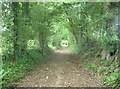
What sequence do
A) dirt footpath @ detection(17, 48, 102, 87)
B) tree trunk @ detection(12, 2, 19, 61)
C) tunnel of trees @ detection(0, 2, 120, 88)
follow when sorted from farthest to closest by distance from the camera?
tree trunk @ detection(12, 2, 19, 61)
tunnel of trees @ detection(0, 2, 120, 88)
dirt footpath @ detection(17, 48, 102, 87)

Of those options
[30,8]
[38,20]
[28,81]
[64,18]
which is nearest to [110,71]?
[28,81]

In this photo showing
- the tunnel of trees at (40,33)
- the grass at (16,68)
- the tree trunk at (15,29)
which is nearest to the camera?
the grass at (16,68)

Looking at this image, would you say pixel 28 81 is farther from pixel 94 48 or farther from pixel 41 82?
pixel 94 48

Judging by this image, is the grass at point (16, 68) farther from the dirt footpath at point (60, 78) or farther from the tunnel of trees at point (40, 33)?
the dirt footpath at point (60, 78)

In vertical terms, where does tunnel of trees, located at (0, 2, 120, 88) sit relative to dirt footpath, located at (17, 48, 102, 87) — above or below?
above

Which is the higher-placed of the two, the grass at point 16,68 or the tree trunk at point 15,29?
the tree trunk at point 15,29

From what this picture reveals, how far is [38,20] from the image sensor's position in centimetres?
614

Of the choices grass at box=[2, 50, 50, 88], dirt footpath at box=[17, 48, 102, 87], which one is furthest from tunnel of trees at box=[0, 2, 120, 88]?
dirt footpath at box=[17, 48, 102, 87]

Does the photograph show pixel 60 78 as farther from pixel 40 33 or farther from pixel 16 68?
pixel 40 33

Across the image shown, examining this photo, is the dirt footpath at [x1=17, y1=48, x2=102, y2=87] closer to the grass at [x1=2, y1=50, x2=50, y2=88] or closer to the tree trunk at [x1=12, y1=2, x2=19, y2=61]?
the grass at [x1=2, y1=50, x2=50, y2=88]

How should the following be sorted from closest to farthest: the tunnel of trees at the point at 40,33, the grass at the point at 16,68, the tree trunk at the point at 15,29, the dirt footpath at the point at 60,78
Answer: the grass at the point at 16,68 → the dirt footpath at the point at 60,78 → the tunnel of trees at the point at 40,33 → the tree trunk at the point at 15,29

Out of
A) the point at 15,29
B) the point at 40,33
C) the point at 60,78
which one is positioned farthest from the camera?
the point at 40,33

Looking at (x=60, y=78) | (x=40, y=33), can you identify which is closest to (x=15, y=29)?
(x=60, y=78)

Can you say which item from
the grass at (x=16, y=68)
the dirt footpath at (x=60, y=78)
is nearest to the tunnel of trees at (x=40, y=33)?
the grass at (x=16, y=68)
